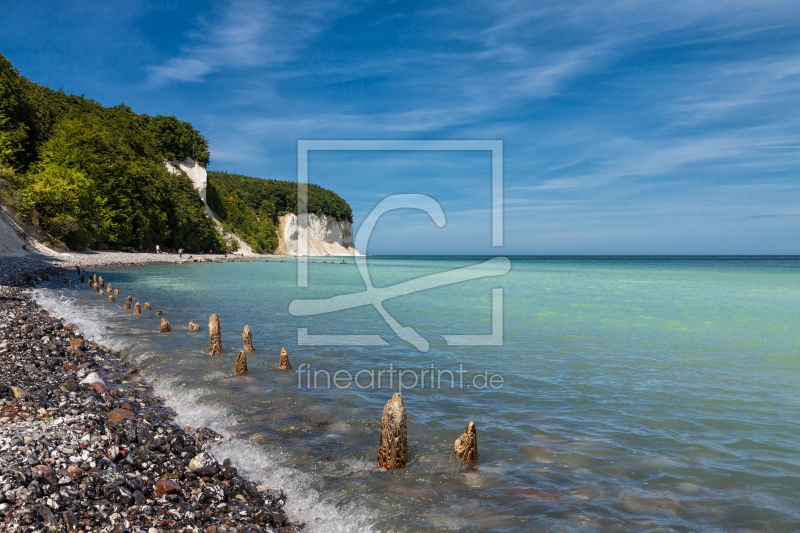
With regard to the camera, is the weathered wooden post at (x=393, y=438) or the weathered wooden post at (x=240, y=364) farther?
the weathered wooden post at (x=240, y=364)

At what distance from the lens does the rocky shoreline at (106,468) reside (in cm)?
512

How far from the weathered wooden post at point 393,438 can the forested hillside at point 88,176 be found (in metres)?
57.8

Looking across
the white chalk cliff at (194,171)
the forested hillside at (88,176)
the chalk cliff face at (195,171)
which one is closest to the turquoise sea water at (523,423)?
the forested hillside at (88,176)

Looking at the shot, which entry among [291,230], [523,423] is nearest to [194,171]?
[291,230]

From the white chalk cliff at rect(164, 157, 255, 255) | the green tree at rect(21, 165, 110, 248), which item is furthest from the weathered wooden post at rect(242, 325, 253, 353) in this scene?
the white chalk cliff at rect(164, 157, 255, 255)

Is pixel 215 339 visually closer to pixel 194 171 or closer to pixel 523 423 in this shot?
pixel 523 423

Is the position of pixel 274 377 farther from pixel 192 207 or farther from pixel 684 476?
pixel 192 207

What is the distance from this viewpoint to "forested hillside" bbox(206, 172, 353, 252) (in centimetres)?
12789

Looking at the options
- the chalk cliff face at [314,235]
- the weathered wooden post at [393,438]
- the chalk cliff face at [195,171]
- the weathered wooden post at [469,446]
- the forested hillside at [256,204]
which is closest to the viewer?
the weathered wooden post at [393,438]

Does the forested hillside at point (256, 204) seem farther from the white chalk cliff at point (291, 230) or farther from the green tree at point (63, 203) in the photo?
the green tree at point (63, 203)

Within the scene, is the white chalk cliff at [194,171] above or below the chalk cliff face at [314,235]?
above

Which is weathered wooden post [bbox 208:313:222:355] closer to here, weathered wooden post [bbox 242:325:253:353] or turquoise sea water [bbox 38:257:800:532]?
turquoise sea water [bbox 38:257:800:532]

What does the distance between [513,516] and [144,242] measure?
300 ft

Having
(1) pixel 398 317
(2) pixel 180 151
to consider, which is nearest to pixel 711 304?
(1) pixel 398 317
